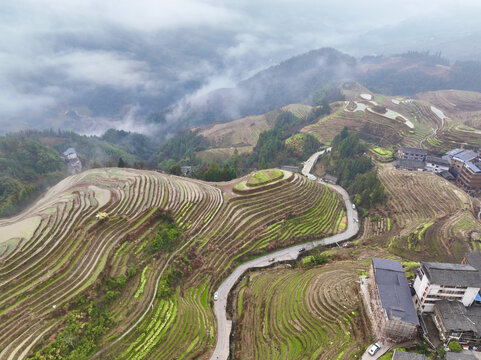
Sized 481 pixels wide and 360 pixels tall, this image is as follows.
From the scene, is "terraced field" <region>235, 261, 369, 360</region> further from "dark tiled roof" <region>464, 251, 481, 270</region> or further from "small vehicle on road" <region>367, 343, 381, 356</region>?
"dark tiled roof" <region>464, 251, 481, 270</region>

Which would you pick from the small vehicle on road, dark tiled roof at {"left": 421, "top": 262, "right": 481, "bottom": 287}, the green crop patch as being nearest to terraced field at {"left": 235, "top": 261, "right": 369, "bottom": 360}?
the small vehicle on road

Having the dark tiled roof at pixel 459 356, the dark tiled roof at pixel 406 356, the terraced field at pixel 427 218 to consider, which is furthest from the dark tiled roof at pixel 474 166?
the dark tiled roof at pixel 406 356

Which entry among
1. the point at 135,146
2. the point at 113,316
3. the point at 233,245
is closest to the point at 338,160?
the point at 233,245

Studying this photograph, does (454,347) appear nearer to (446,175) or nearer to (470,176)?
(470,176)

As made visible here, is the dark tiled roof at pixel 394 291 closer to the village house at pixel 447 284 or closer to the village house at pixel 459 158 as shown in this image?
the village house at pixel 447 284

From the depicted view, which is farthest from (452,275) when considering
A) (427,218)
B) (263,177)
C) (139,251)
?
(139,251)

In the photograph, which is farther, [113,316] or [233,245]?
[233,245]

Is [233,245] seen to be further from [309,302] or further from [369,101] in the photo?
[369,101]
